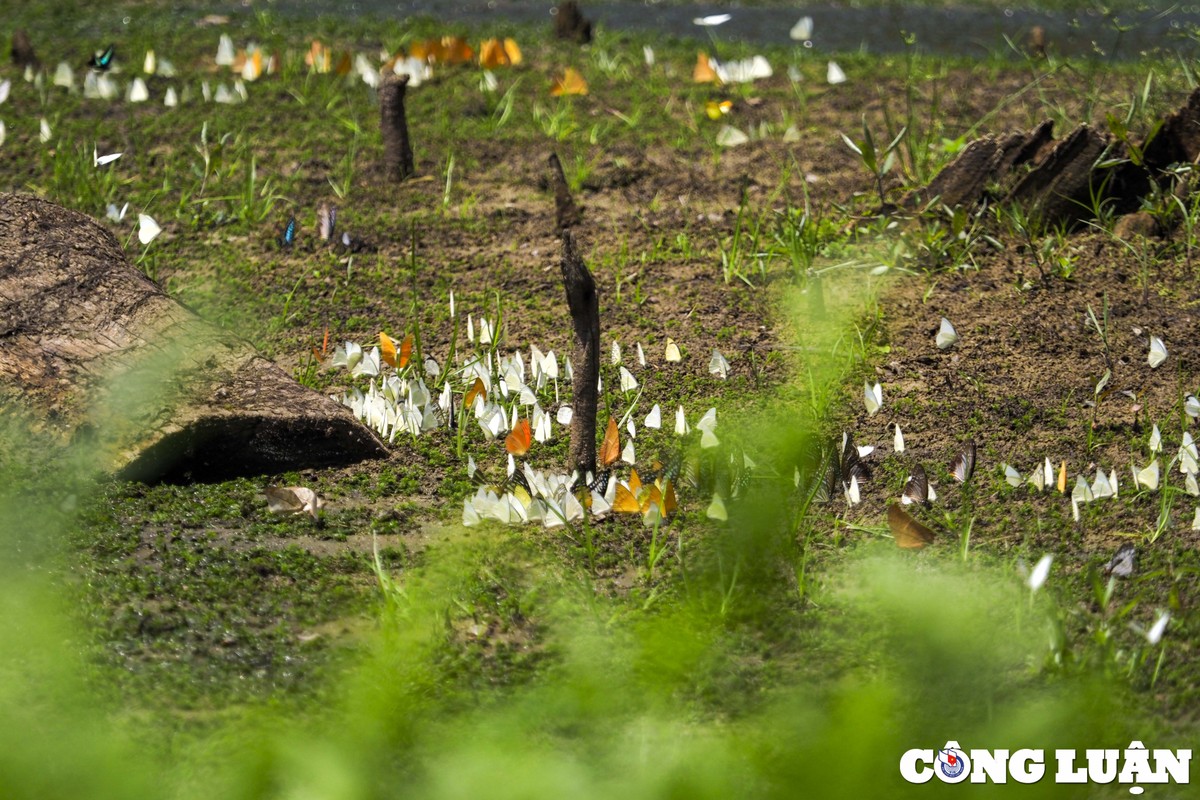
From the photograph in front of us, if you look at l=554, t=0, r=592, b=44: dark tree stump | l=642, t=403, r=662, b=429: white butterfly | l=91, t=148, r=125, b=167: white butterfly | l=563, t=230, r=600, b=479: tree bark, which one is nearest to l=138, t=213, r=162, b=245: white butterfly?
l=91, t=148, r=125, b=167: white butterfly

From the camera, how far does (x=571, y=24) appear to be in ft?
19.5

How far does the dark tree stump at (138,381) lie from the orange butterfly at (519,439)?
1.17 ft

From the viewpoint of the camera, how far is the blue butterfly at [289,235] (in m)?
4.12

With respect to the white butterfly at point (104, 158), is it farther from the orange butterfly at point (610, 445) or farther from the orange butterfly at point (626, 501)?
the orange butterfly at point (626, 501)

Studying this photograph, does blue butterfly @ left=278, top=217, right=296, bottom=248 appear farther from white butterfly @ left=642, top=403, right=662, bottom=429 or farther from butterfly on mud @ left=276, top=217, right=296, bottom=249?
white butterfly @ left=642, top=403, right=662, bottom=429

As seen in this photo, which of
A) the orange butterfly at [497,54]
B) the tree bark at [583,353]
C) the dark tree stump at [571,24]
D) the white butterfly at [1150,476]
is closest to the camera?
the tree bark at [583,353]

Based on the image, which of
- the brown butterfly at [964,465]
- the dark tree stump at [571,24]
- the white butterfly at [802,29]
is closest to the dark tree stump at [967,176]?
the brown butterfly at [964,465]

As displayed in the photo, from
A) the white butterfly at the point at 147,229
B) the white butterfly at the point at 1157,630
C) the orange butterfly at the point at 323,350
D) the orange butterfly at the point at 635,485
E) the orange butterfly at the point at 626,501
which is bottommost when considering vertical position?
the white butterfly at the point at 1157,630

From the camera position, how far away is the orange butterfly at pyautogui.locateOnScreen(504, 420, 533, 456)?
116 inches

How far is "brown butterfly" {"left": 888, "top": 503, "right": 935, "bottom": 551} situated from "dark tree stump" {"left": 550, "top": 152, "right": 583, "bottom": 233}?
1.75 metres

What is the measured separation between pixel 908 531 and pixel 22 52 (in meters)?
4.44

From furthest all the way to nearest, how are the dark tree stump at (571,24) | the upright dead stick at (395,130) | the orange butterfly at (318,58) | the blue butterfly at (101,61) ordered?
the dark tree stump at (571,24) < the orange butterfly at (318,58) < the blue butterfly at (101,61) < the upright dead stick at (395,130)

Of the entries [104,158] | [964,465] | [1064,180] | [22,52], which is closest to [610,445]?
[964,465]

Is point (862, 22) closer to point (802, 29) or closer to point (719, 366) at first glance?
point (802, 29)
